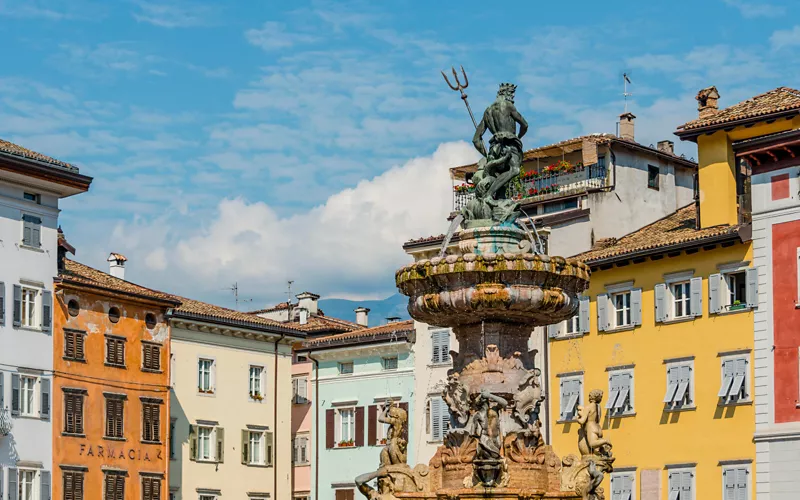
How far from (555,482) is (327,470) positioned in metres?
51.0

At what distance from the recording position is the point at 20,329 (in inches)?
2717

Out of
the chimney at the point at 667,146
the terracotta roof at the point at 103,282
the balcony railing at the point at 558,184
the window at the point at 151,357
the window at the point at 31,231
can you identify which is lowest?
Result: the window at the point at 151,357

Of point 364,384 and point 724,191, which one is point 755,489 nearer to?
point 724,191

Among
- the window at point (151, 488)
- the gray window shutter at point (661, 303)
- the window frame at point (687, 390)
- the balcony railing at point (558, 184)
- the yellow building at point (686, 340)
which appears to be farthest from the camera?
the balcony railing at point (558, 184)

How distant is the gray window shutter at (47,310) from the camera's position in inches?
2761

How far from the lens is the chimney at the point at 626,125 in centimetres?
7975

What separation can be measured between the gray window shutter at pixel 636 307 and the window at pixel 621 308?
0.62 m

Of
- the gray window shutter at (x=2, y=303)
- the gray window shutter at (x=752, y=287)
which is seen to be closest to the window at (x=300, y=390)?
the gray window shutter at (x=2, y=303)

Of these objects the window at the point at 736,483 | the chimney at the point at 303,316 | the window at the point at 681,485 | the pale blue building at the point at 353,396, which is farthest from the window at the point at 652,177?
the chimney at the point at 303,316

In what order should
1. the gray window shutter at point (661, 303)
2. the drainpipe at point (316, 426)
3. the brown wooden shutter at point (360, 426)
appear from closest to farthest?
the gray window shutter at point (661, 303)
the brown wooden shutter at point (360, 426)
the drainpipe at point (316, 426)

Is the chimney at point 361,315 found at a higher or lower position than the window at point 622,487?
higher

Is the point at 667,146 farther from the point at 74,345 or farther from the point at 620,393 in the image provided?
the point at 74,345

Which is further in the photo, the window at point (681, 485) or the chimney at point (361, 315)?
the chimney at point (361, 315)

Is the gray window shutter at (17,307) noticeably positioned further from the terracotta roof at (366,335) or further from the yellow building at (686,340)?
the yellow building at (686,340)
